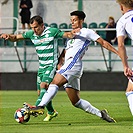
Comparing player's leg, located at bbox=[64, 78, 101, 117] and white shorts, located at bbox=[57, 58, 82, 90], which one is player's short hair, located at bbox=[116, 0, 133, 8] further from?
player's leg, located at bbox=[64, 78, 101, 117]

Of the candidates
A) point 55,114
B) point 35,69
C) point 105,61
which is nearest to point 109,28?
point 105,61

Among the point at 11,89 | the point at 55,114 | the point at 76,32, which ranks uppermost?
the point at 76,32

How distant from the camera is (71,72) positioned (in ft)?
38.4

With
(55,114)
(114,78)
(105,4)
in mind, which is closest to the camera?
(55,114)

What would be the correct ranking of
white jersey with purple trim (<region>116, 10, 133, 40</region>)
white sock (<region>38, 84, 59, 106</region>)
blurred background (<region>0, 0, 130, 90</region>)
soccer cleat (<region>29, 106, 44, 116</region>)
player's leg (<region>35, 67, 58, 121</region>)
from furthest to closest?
blurred background (<region>0, 0, 130, 90</region>)
player's leg (<region>35, 67, 58, 121</region>)
white sock (<region>38, 84, 59, 106</region>)
soccer cleat (<region>29, 106, 44, 116</region>)
white jersey with purple trim (<region>116, 10, 133, 40</region>)

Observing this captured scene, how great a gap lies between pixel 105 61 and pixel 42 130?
15953 mm

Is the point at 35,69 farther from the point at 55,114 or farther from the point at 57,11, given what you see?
the point at 55,114

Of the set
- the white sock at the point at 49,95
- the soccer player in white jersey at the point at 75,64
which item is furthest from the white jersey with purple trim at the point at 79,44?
the white sock at the point at 49,95

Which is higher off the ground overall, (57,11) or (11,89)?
(57,11)

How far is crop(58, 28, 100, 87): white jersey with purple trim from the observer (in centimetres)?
1173

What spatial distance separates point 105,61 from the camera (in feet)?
85.3

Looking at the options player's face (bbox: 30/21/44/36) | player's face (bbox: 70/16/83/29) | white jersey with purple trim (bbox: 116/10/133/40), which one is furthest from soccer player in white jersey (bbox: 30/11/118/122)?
white jersey with purple trim (bbox: 116/10/133/40)

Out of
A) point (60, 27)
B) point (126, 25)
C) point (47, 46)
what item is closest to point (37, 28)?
point (47, 46)

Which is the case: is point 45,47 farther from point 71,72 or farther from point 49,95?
point 49,95
